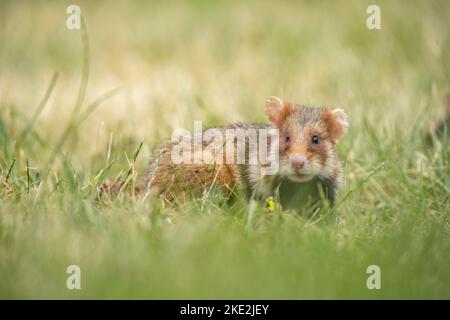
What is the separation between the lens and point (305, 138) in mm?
5641

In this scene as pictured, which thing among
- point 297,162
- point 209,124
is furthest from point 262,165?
point 209,124

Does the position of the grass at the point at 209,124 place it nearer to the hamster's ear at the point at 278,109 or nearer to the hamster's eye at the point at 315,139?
the hamster's eye at the point at 315,139

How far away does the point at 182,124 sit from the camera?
23.8 feet

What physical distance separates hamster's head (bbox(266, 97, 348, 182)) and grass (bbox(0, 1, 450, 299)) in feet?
1.20

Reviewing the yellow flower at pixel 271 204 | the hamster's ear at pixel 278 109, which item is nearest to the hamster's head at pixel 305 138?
the hamster's ear at pixel 278 109

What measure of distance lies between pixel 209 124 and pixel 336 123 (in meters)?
1.59

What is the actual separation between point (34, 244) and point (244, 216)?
1377 mm

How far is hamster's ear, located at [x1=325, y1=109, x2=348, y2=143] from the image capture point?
585 centimetres

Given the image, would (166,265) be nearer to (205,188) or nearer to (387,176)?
(205,188)

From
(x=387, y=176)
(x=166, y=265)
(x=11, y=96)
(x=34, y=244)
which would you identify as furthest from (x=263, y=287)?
(x=11, y=96)

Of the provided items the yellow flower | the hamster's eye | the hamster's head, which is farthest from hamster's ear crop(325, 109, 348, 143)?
the yellow flower

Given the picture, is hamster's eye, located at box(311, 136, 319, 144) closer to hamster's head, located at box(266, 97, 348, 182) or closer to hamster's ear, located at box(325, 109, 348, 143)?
hamster's head, located at box(266, 97, 348, 182)

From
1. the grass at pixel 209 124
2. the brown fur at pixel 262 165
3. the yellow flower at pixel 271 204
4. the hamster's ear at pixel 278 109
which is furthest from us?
the hamster's ear at pixel 278 109

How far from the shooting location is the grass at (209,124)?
411cm
